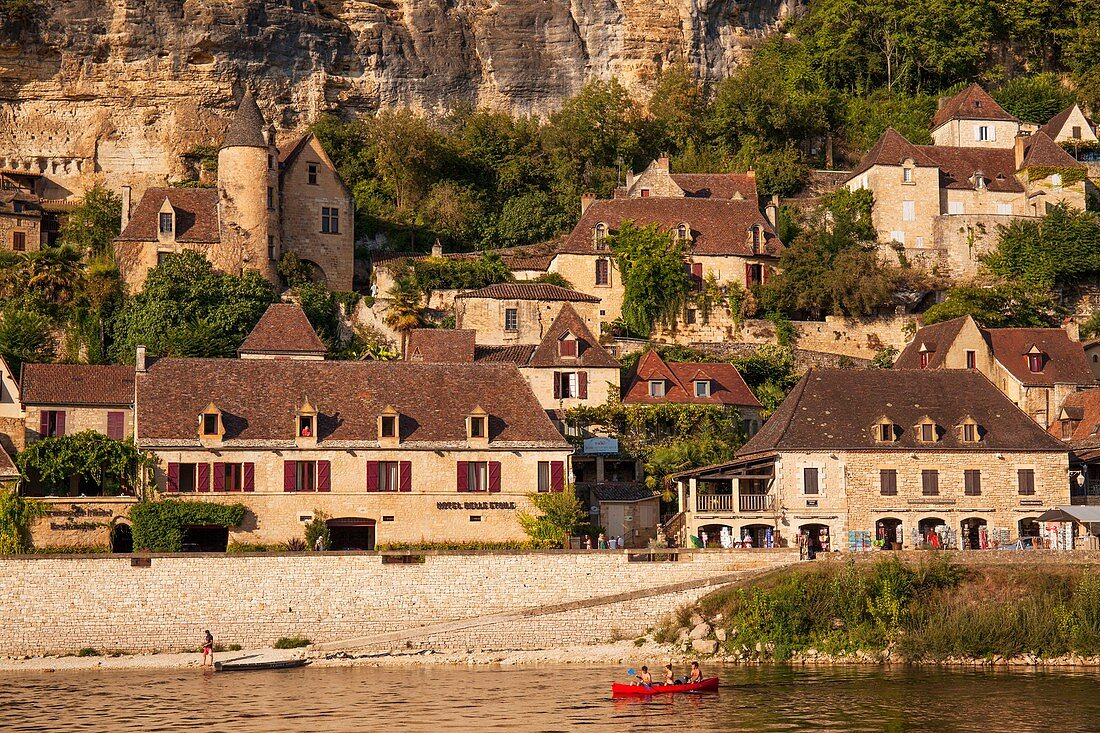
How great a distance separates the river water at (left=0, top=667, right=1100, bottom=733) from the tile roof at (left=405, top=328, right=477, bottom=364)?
2030cm

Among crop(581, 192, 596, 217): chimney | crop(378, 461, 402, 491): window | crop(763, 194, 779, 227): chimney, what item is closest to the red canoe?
crop(378, 461, 402, 491): window

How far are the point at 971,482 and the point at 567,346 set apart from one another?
57.2 feet

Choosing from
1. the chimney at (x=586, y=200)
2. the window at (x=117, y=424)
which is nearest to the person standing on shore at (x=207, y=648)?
the window at (x=117, y=424)

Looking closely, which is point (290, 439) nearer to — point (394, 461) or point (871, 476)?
point (394, 461)

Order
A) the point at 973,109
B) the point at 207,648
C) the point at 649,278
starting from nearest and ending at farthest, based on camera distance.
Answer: the point at 207,648
the point at 649,278
the point at 973,109

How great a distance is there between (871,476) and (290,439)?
18712 millimetres

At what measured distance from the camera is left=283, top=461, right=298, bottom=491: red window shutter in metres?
52.6

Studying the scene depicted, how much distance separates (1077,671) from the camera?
1774 inches

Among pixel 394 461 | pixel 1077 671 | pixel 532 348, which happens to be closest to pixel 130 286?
pixel 532 348

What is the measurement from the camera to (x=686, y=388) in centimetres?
6512

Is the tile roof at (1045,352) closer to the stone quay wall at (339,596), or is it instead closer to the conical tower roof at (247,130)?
the stone quay wall at (339,596)

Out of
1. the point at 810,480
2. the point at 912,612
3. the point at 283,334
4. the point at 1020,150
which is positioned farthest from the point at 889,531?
the point at 1020,150

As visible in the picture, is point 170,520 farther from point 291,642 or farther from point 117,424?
point 117,424

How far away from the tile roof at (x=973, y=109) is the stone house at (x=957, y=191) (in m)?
3.08
